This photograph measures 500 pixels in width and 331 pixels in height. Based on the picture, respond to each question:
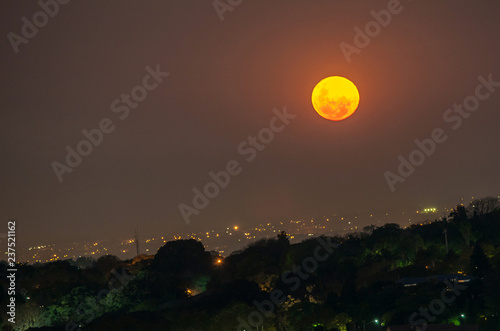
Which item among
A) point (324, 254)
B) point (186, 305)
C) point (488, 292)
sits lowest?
point (488, 292)

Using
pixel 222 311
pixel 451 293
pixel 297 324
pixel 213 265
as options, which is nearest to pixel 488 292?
pixel 451 293

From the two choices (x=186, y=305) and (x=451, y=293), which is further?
(x=186, y=305)

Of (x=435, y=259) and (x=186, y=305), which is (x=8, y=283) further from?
(x=435, y=259)

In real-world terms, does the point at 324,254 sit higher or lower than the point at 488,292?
higher

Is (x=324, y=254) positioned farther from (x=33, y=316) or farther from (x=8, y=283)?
(x=8, y=283)

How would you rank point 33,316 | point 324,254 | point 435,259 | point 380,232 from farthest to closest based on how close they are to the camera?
point 380,232 → point 324,254 → point 435,259 → point 33,316

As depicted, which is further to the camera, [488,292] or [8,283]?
[8,283]

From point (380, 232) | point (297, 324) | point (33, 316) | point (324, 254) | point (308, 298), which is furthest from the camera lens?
point (380, 232)

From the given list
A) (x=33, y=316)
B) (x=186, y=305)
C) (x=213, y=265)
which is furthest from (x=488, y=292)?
(x=213, y=265)

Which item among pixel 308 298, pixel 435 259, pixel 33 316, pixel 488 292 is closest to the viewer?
pixel 488 292
